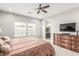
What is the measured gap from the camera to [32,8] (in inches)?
83.8

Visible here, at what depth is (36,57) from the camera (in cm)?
196

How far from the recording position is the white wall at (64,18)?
221cm

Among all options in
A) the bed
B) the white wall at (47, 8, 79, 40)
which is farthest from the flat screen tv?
the bed

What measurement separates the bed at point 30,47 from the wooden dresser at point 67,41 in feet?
0.89

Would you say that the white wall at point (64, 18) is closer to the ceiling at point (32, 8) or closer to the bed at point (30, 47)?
the ceiling at point (32, 8)

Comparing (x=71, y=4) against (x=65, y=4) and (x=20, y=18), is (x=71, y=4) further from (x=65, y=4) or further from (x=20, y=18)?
(x=20, y=18)

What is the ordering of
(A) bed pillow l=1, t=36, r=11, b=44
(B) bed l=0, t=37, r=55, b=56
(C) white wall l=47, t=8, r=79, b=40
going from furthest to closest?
(C) white wall l=47, t=8, r=79, b=40
(A) bed pillow l=1, t=36, r=11, b=44
(B) bed l=0, t=37, r=55, b=56

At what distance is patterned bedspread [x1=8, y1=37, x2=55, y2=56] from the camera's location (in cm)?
179

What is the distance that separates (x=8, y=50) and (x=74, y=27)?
174 centimetres

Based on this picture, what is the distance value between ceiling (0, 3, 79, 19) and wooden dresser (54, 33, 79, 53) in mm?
653

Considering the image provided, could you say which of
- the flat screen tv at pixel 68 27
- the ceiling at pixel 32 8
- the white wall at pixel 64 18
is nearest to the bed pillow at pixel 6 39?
the ceiling at pixel 32 8

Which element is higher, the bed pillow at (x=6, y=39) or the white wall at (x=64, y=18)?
the white wall at (x=64, y=18)

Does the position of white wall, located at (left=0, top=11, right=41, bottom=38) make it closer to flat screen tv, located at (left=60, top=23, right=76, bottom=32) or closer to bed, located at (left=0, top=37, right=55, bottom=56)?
bed, located at (left=0, top=37, right=55, bottom=56)

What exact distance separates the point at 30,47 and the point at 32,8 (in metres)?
0.96
